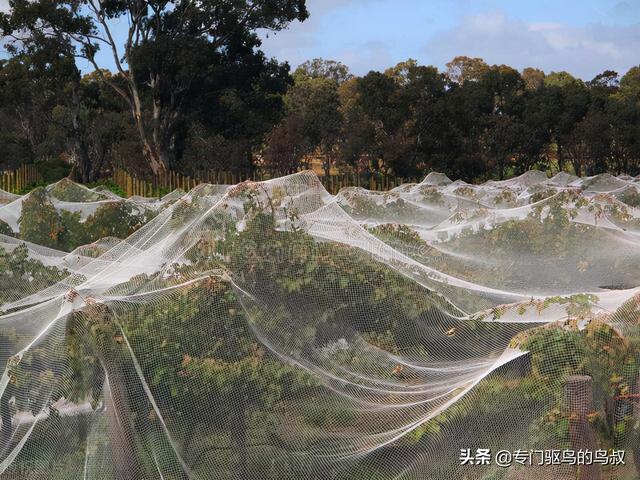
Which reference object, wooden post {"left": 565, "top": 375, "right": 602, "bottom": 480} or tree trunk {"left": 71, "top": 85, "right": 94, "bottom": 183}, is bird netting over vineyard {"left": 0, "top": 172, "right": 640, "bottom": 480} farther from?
tree trunk {"left": 71, "top": 85, "right": 94, "bottom": 183}

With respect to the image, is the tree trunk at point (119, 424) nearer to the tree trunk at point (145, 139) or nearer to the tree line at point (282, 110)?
the tree line at point (282, 110)

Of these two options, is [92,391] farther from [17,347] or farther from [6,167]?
[6,167]

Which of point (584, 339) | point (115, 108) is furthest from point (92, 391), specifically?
point (115, 108)

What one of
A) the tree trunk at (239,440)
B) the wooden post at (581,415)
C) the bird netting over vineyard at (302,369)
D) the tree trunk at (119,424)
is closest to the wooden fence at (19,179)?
the bird netting over vineyard at (302,369)

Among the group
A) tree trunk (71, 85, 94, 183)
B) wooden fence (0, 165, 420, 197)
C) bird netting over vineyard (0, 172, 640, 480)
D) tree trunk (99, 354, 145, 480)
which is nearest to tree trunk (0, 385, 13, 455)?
bird netting over vineyard (0, 172, 640, 480)

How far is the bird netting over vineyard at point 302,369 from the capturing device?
391 cm

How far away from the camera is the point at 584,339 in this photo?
396 cm

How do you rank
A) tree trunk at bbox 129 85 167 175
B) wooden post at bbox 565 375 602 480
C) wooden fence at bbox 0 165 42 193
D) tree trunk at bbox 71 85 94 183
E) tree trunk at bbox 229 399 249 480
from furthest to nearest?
tree trunk at bbox 71 85 94 183
tree trunk at bbox 129 85 167 175
wooden fence at bbox 0 165 42 193
tree trunk at bbox 229 399 249 480
wooden post at bbox 565 375 602 480

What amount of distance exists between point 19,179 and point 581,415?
2160 cm

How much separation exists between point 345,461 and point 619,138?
22.5m

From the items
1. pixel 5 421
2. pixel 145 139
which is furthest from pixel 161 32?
pixel 5 421

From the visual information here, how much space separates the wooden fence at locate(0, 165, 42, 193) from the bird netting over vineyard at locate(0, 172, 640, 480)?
17.4 m

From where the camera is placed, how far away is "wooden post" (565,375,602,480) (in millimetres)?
3801

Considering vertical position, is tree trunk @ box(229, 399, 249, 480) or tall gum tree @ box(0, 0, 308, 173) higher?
tall gum tree @ box(0, 0, 308, 173)
